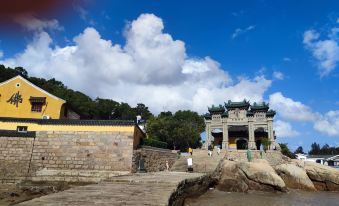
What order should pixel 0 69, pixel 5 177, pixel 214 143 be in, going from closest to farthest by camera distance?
pixel 5 177, pixel 0 69, pixel 214 143

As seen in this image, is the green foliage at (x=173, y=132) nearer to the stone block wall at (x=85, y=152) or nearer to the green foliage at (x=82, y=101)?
the green foliage at (x=82, y=101)

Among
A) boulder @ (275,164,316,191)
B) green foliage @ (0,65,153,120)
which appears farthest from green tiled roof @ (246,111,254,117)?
boulder @ (275,164,316,191)

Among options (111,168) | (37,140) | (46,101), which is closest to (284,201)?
(111,168)

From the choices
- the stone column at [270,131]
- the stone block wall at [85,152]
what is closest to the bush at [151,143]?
the stone block wall at [85,152]

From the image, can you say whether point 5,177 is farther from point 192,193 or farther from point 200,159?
point 200,159

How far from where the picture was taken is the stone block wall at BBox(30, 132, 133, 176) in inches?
700

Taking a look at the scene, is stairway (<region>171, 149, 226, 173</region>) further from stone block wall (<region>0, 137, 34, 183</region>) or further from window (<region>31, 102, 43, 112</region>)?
window (<region>31, 102, 43, 112</region>)

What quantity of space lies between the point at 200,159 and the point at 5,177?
17.0 metres

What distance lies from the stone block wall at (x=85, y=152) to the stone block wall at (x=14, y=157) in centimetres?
45

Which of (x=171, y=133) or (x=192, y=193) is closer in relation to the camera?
(x=192, y=193)

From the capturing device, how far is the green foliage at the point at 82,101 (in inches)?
1698

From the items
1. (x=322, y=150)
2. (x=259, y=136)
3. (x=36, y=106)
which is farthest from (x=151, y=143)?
(x=322, y=150)

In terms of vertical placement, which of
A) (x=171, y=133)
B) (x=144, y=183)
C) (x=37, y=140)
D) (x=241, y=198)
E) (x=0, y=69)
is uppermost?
(x=0, y=69)

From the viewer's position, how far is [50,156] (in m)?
18.1
